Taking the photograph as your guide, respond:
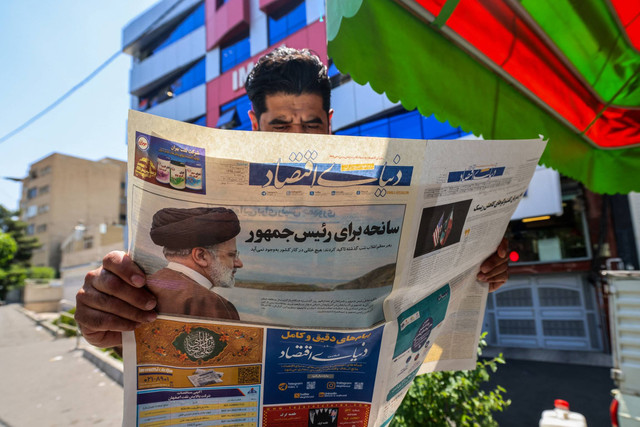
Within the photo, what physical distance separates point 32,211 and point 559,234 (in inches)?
1865

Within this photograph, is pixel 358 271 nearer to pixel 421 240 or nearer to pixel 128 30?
pixel 421 240

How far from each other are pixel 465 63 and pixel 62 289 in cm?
3215

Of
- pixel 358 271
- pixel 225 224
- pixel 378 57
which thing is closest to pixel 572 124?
pixel 378 57

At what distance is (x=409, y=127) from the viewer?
8.86 m

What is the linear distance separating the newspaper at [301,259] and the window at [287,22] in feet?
39.0

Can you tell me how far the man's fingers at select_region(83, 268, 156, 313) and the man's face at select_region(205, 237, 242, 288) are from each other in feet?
0.46

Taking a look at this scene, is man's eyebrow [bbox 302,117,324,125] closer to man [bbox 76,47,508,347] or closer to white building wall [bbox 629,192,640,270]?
man [bbox 76,47,508,347]

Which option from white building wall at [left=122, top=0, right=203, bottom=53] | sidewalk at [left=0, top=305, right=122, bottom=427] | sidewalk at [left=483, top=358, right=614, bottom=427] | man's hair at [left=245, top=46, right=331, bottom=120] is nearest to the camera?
man's hair at [left=245, top=46, right=331, bottom=120]

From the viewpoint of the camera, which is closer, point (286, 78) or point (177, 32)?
point (286, 78)

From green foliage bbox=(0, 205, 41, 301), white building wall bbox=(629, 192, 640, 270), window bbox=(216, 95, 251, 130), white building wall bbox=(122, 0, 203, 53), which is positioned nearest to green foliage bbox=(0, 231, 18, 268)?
green foliage bbox=(0, 205, 41, 301)

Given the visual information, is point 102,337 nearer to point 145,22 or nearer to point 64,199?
point 145,22

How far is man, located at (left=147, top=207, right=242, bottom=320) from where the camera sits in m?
0.66

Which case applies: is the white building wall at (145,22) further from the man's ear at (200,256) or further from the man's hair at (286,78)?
the man's ear at (200,256)

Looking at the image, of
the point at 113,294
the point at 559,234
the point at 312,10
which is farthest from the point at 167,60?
the point at 113,294
